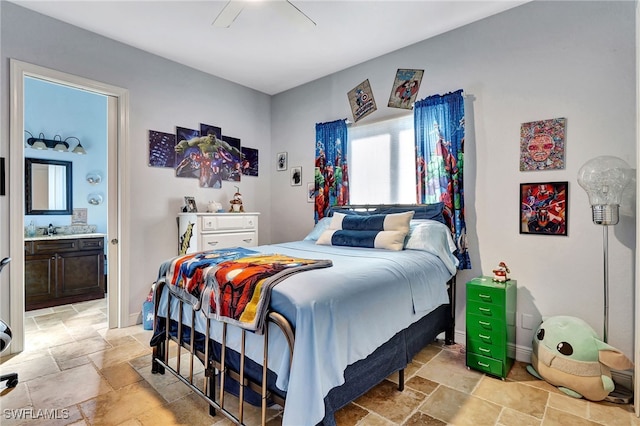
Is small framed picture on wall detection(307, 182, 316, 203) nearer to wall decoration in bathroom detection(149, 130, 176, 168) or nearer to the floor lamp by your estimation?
wall decoration in bathroom detection(149, 130, 176, 168)

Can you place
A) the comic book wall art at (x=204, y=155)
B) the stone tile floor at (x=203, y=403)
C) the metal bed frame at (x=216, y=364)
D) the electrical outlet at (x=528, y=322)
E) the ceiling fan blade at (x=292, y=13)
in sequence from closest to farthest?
the metal bed frame at (x=216, y=364)
the stone tile floor at (x=203, y=403)
the ceiling fan blade at (x=292, y=13)
the electrical outlet at (x=528, y=322)
the comic book wall art at (x=204, y=155)

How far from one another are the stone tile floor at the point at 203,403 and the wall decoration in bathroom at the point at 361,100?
2.52 m

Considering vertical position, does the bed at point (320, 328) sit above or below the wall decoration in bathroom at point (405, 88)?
below

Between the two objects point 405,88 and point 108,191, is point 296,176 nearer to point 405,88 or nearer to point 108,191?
point 405,88

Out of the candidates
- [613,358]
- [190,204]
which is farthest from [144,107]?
[613,358]

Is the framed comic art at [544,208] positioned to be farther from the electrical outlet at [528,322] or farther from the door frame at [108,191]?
the door frame at [108,191]

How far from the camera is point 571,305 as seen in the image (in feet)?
7.78

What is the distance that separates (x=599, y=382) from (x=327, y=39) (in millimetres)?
3404

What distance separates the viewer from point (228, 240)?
3604 mm

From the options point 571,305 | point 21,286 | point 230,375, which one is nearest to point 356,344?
point 230,375

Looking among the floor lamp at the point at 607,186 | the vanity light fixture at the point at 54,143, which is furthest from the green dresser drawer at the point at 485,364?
the vanity light fixture at the point at 54,143

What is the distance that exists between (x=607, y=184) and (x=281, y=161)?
3.48 meters

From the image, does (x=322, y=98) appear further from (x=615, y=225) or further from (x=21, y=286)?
(x=21, y=286)

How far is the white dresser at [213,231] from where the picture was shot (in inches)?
133
